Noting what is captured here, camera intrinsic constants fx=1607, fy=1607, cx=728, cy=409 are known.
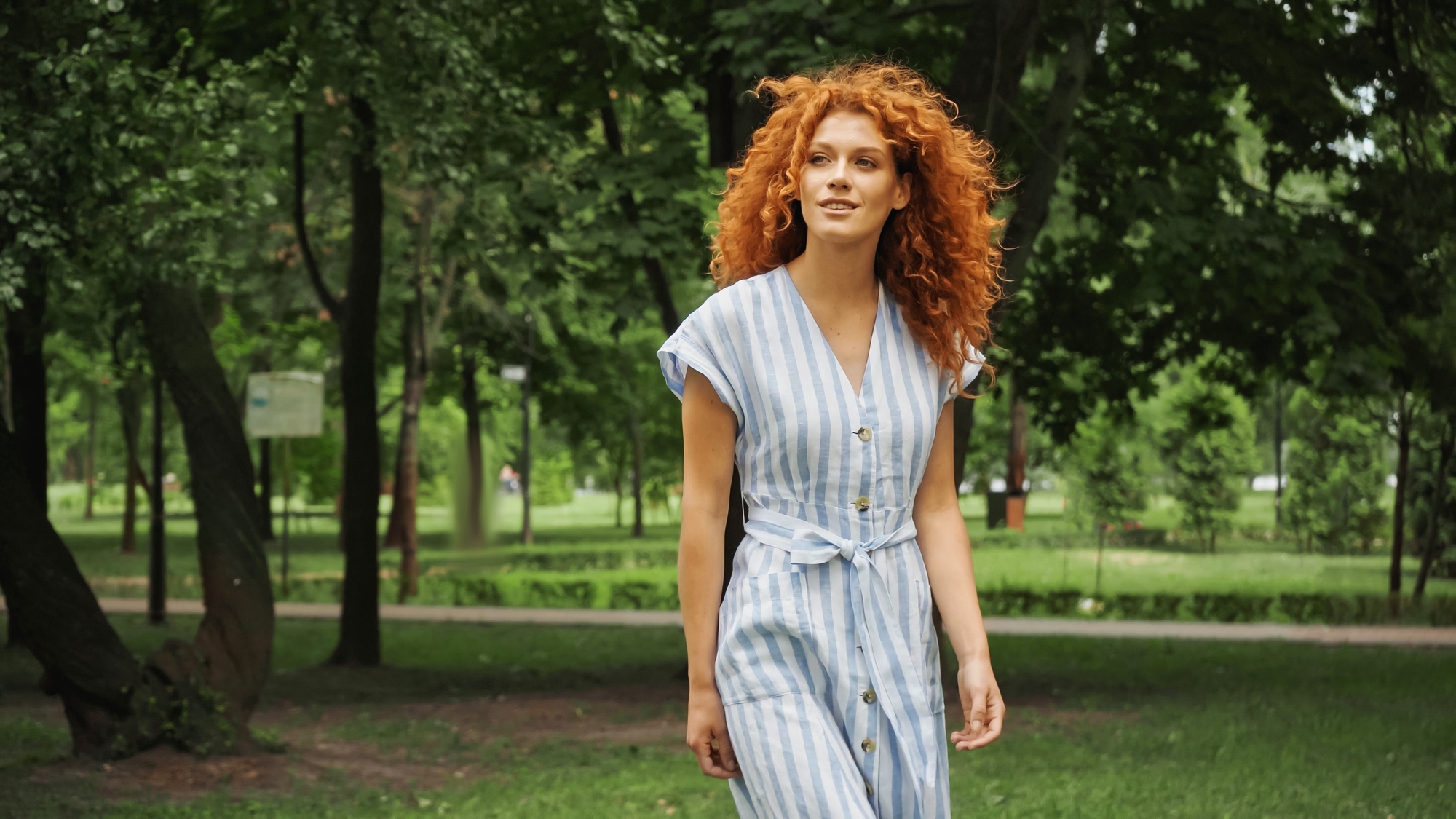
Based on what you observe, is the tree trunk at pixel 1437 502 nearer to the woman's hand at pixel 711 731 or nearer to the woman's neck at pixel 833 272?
the woman's neck at pixel 833 272

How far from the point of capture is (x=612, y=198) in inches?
473

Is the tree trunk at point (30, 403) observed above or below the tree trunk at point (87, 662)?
above

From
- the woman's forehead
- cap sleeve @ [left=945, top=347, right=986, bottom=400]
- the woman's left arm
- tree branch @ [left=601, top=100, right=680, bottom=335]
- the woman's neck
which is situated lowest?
the woman's left arm

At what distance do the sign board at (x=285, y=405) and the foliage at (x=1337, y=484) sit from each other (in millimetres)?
17035

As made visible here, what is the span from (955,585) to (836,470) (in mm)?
322

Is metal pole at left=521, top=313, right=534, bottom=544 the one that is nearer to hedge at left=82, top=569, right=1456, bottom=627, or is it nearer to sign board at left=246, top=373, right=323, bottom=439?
hedge at left=82, top=569, right=1456, bottom=627

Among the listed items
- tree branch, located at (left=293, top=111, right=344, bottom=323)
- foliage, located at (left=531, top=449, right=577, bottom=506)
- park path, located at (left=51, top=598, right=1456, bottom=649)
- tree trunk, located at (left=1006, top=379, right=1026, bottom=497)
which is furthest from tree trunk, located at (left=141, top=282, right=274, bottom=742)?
foliage, located at (left=531, top=449, right=577, bottom=506)

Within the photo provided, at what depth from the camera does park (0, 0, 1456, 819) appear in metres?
8.11

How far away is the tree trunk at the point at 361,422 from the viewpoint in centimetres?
1448

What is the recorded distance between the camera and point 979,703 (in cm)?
262

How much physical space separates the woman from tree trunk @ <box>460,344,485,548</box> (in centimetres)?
2095

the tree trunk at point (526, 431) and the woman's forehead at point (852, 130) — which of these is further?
the tree trunk at point (526, 431)

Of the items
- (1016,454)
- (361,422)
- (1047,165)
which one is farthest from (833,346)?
(1016,454)

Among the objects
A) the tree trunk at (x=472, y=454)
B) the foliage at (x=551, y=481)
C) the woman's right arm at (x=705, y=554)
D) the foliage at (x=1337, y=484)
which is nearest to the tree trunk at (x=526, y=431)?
the tree trunk at (x=472, y=454)
